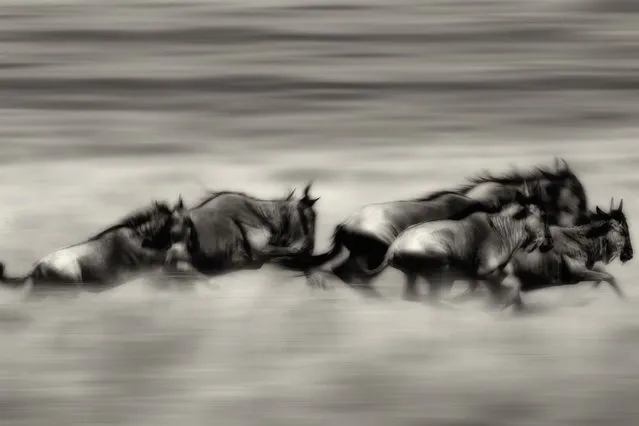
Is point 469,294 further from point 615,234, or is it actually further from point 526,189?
point 615,234

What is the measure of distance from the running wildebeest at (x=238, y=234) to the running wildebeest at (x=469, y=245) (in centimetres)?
30

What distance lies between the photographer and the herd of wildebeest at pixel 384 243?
3.60 m

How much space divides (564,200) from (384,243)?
1.85 ft

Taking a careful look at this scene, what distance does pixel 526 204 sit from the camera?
368cm

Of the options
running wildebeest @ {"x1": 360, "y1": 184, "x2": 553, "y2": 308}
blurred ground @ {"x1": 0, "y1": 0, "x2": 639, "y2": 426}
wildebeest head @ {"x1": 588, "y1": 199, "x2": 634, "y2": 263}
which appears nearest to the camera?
blurred ground @ {"x1": 0, "y1": 0, "x2": 639, "y2": 426}

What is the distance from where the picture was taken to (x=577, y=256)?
373cm

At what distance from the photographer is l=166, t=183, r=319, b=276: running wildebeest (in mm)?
3725

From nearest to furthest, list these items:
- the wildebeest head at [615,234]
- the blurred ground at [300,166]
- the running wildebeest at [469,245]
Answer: the blurred ground at [300,166], the running wildebeest at [469,245], the wildebeest head at [615,234]

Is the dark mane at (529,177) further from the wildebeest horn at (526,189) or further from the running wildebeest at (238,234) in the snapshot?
the running wildebeest at (238,234)

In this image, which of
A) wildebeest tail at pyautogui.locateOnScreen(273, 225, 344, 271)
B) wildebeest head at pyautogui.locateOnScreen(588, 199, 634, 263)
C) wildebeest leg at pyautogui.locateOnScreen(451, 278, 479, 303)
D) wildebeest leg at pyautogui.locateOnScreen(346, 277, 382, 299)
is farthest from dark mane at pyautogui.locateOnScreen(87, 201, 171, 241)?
wildebeest head at pyautogui.locateOnScreen(588, 199, 634, 263)

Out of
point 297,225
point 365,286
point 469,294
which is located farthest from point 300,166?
point 469,294

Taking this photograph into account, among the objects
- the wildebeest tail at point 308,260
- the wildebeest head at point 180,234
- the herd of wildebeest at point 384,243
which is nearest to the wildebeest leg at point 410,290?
the herd of wildebeest at point 384,243

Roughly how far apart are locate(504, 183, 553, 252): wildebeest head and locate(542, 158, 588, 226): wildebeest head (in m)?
0.16

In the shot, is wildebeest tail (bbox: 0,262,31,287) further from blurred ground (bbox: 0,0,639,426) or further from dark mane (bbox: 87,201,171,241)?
dark mane (bbox: 87,201,171,241)
